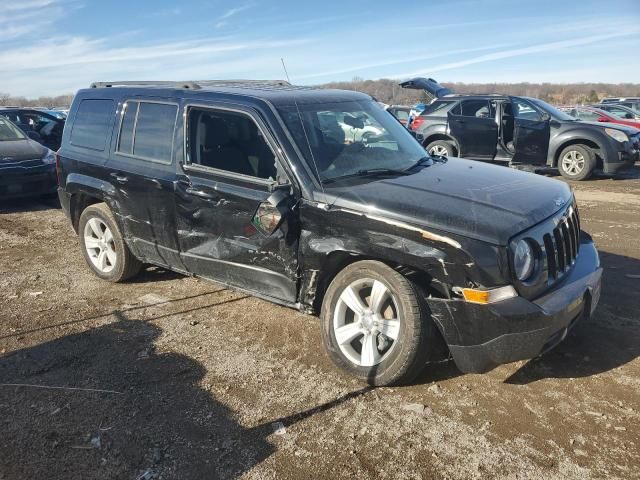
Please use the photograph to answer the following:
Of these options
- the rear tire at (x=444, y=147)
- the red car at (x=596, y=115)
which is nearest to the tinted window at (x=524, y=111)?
the rear tire at (x=444, y=147)

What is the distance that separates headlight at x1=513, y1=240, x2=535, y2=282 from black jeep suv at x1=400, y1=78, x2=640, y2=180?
348 inches

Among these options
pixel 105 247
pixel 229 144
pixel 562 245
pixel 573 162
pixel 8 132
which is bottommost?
pixel 573 162

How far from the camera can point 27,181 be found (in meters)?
9.34

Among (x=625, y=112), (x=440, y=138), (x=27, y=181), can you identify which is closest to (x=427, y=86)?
(x=440, y=138)

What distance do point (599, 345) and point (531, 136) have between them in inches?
339

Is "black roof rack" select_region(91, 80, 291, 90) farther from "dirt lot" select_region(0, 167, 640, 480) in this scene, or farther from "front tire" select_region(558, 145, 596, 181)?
"front tire" select_region(558, 145, 596, 181)

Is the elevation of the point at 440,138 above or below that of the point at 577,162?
above

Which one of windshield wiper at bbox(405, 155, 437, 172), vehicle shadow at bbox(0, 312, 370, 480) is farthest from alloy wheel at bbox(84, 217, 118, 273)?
windshield wiper at bbox(405, 155, 437, 172)

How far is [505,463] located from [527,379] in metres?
0.93

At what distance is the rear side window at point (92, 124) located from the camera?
17.1 ft

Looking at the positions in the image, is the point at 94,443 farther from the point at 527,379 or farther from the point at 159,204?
the point at 527,379

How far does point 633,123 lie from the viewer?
55.9 ft

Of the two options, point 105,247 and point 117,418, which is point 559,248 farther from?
point 105,247

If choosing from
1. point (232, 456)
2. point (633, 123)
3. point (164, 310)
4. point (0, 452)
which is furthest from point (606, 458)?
point (633, 123)
